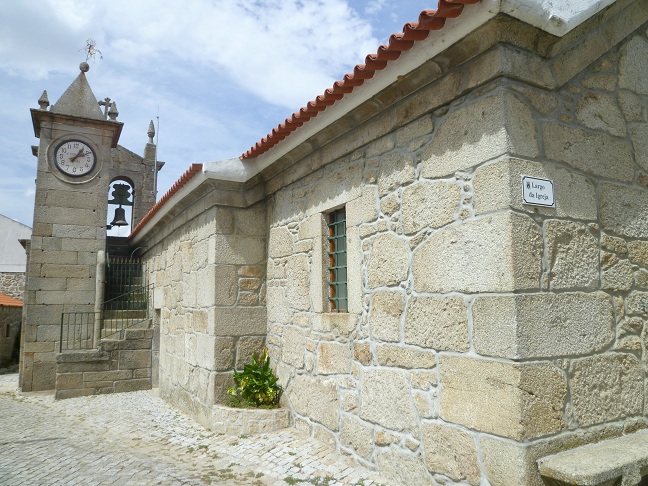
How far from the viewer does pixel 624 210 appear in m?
3.14

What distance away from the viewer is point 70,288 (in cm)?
920

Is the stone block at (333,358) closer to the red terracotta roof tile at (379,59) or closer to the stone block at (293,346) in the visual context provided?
the stone block at (293,346)

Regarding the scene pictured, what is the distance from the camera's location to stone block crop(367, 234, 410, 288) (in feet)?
11.0

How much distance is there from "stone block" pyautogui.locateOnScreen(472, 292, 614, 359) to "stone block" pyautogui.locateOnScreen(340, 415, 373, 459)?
134cm

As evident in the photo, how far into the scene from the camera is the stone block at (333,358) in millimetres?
3923

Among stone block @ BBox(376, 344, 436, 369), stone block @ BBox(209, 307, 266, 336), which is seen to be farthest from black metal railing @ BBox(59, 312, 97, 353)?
stone block @ BBox(376, 344, 436, 369)

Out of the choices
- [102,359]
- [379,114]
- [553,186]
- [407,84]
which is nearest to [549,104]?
[553,186]

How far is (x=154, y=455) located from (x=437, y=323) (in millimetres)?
2965

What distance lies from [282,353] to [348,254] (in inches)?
62.9

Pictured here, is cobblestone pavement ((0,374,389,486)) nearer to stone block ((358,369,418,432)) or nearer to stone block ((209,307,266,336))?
stone block ((358,369,418,432))

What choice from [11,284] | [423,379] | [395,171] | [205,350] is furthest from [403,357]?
[11,284]

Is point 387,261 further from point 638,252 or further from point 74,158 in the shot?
point 74,158

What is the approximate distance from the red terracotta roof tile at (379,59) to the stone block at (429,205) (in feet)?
2.68

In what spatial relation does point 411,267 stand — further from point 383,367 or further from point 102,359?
point 102,359
